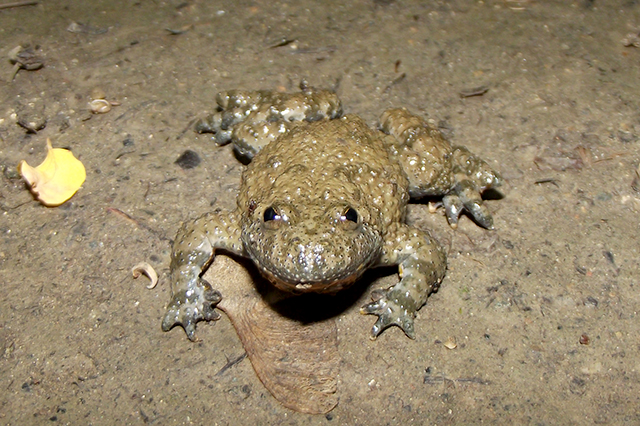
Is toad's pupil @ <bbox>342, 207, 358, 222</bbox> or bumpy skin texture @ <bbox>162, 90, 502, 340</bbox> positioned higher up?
toad's pupil @ <bbox>342, 207, 358, 222</bbox>

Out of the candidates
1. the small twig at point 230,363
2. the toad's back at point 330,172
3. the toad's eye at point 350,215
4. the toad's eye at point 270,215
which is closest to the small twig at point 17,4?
the toad's back at point 330,172

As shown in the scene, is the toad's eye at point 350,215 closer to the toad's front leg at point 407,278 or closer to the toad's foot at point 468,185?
the toad's front leg at point 407,278

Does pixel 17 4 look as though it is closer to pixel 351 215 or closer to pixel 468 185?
pixel 351 215

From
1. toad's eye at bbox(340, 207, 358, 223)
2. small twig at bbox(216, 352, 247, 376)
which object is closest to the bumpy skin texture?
toad's eye at bbox(340, 207, 358, 223)

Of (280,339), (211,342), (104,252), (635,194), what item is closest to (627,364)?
(635,194)

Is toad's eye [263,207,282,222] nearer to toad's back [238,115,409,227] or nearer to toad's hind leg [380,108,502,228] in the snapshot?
toad's back [238,115,409,227]

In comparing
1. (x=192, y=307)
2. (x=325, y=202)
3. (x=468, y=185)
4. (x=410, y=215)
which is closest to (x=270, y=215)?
(x=325, y=202)

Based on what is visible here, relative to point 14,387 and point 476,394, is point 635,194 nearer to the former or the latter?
point 476,394
